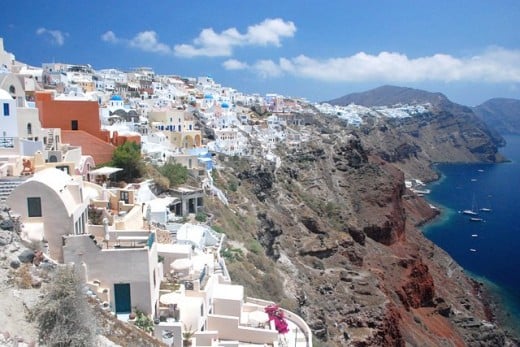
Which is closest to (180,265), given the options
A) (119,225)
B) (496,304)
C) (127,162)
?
(119,225)

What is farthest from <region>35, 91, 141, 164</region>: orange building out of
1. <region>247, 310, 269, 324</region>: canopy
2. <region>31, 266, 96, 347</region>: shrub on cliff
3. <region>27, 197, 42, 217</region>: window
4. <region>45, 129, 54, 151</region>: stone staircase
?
<region>31, 266, 96, 347</region>: shrub on cliff

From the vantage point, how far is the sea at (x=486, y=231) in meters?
59.7

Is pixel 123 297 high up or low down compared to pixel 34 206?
down

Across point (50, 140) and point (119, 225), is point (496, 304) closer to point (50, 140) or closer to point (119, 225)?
point (119, 225)

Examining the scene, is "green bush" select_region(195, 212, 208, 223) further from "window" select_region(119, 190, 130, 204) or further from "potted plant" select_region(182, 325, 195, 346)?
"potted plant" select_region(182, 325, 195, 346)

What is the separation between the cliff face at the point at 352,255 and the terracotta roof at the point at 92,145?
422 inches

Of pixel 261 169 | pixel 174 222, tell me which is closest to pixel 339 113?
pixel 261 169

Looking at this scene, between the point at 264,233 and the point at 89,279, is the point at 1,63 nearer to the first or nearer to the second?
the point at 264,233

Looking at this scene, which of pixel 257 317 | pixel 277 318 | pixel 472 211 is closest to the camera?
pixel 257 317

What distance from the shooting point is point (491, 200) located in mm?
109625

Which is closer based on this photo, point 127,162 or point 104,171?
point 104,171

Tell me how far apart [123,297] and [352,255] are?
36.3 m

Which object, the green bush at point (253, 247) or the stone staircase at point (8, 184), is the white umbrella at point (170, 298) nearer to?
the stone staircase at point (8, 184)

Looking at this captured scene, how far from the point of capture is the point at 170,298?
15.3m
